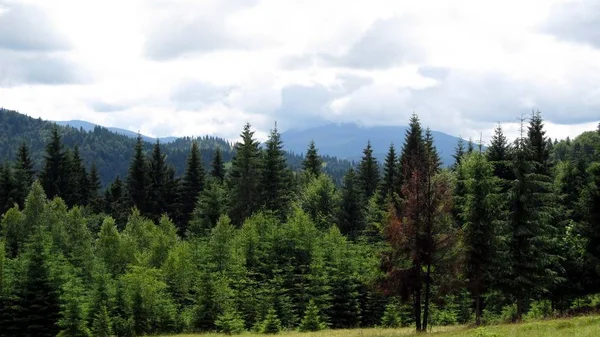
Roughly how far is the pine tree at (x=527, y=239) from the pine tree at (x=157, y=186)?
211 feet

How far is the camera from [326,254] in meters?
59.2

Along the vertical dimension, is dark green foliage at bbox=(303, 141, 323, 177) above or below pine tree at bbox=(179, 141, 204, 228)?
above

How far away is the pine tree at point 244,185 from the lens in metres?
73.8

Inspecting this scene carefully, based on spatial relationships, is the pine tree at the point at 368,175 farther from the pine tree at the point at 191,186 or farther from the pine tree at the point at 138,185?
the pine tree at the point at 138,185

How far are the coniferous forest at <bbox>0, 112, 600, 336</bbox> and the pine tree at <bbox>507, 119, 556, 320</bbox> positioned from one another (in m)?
0.11

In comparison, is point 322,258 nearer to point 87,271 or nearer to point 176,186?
point 87,271

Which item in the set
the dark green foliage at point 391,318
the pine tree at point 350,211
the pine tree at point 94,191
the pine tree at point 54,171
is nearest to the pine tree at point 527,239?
the dark green foliage at point 391,318

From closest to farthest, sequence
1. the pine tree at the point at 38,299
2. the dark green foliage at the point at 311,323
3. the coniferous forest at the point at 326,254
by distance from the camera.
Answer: the coniferous forest at the point at 326,254 < the dark green foliage at the point at 311,323 < the pine tree at the point at 38,299

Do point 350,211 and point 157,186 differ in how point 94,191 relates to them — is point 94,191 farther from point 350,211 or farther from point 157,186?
point 350,211

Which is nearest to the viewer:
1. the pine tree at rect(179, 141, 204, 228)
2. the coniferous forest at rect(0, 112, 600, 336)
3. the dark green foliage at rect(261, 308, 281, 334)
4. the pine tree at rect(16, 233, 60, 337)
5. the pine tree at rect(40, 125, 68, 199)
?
the coniferous forest at rect(0, 112, 600, 336)

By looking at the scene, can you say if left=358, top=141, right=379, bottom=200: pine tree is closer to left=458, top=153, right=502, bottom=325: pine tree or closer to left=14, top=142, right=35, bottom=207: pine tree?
left=14, top=142, right=35, bottom=207: pine tree

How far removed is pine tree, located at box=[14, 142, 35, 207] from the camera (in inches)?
3378

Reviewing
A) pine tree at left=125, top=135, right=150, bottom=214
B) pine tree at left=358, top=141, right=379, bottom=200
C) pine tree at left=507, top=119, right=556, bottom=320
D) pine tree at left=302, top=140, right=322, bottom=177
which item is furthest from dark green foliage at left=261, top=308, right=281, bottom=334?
pine tree at left=302, top=140, right=322, bottom=177

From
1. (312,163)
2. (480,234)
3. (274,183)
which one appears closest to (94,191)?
(312,163)
